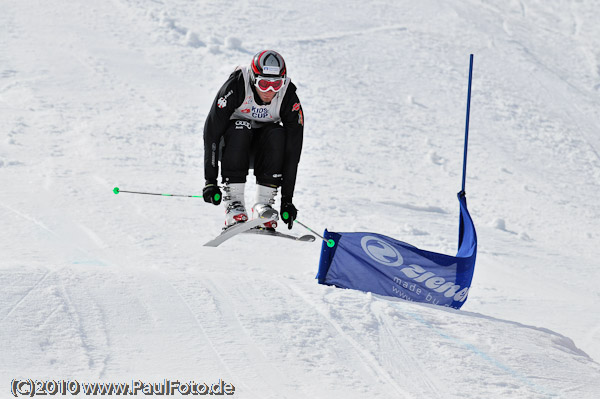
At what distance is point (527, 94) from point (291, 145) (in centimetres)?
1206

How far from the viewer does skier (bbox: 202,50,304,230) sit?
6.26m

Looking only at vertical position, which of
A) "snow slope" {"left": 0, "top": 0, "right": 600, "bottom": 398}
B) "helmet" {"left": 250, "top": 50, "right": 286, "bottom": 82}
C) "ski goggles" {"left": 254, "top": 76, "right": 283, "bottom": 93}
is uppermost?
"helmet" {"left": 250, "top": 50, "right": 286, "bottom": 82}

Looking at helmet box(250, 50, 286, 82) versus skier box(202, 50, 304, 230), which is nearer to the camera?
helmet box(250, 50, 286, 82)

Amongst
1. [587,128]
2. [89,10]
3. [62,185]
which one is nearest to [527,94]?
[587,128]

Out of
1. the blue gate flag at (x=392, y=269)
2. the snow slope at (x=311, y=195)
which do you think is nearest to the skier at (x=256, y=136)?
the blue gate flag at (x=392, y=269)

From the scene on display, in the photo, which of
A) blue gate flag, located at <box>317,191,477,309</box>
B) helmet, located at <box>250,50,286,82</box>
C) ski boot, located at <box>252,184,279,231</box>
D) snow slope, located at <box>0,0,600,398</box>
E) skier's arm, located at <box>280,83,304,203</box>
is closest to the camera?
snow slope, located at <box>0,0,600,398</box>

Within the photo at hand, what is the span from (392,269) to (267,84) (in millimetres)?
1787

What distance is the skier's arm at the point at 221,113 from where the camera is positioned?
627 centimetres

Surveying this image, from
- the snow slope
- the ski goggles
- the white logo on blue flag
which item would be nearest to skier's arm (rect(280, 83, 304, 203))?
the ski goggles

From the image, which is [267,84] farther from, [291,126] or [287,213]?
[287,213]

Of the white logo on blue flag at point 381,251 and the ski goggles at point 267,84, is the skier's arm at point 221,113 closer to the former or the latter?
the ski goggles at point 267,84

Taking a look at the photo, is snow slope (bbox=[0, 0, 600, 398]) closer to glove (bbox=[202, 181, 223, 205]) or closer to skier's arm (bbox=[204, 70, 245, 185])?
glove (bbox=[202, 181, 223, 205])

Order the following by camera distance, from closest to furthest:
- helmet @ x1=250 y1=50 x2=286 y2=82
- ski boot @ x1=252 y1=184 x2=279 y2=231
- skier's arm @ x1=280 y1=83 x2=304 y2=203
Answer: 1. helmet @ x1=250 y1=50 x2=286 y2=82
2. skier's arm @ x1=280 y1=83 x2=304 y2=203
3. ski boot @ x1=252 y1=184 x2=279 y2=231

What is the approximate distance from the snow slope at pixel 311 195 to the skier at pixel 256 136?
0.83 m
